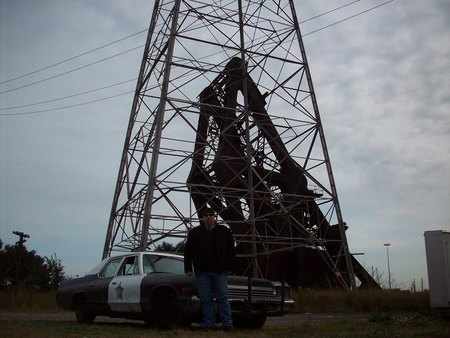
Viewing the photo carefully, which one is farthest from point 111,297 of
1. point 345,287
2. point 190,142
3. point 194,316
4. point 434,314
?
point 345,287

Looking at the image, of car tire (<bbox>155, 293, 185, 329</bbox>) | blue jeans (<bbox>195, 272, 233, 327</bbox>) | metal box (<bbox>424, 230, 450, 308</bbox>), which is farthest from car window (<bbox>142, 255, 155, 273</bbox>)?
metal box (<bbox>424, 230, 450, 308</bbox>)

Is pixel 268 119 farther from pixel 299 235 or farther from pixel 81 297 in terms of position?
pixel 81 297

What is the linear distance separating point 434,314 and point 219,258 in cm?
516

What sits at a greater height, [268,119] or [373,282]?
[268,119]

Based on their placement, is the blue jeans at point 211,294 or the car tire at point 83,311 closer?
the blue jeans at point 211,294

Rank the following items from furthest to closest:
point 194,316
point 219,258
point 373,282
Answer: point 373,282, point 194,316, point 219,258

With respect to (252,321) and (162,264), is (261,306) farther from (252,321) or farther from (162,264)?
(162,264)

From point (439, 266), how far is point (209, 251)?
205 inches

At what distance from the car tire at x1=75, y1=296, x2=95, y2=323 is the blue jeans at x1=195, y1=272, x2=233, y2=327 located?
11.6ft

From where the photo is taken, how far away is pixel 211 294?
8.72 metres

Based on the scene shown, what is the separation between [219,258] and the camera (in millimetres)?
8609

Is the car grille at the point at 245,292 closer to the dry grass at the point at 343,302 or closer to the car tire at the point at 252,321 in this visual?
the car tire at the point at 252,321

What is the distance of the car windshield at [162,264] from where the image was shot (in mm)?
Answer: 10555

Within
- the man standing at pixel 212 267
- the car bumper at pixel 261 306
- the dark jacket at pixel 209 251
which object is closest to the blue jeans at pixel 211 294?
the man standing at pixel 212 267
